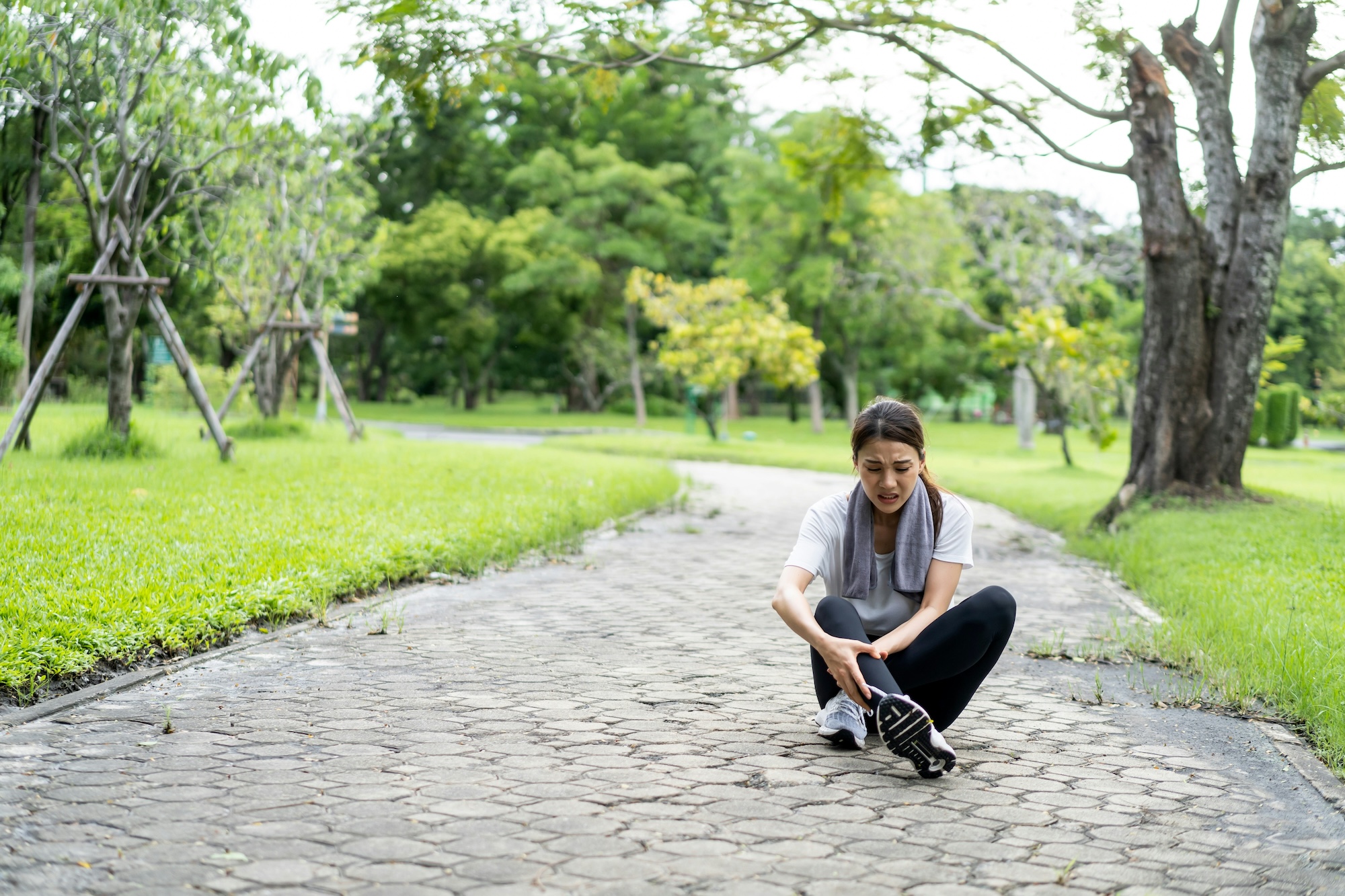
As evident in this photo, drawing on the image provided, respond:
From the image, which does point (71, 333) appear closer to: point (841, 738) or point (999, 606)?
point (841, 738)

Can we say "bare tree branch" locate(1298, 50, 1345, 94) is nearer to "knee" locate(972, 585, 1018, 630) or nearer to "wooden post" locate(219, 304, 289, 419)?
"knee" locate(972, 585, 1018, 630)

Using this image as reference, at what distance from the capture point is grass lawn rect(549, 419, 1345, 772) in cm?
577

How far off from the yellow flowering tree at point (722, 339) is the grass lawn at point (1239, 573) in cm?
880

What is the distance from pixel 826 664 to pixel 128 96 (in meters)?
11.9

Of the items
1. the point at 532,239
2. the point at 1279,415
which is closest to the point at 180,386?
the point at 532,239

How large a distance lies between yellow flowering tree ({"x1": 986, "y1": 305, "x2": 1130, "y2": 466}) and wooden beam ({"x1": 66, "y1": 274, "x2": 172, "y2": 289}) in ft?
47.5

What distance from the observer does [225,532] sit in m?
8.79

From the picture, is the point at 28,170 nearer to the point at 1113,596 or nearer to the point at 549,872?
the point at 1113,596

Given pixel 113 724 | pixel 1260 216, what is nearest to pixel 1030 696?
pixel 113 724

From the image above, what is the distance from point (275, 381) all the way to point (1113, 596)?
17.1 meters

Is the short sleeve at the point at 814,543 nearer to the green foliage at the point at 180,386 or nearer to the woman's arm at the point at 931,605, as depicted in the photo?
the woman's arm at the point at 931,605

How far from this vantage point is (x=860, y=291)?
127 feet

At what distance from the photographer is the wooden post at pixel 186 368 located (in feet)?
45.4

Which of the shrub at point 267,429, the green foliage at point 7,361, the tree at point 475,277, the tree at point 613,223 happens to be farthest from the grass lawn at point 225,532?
the tree at point 613,223
